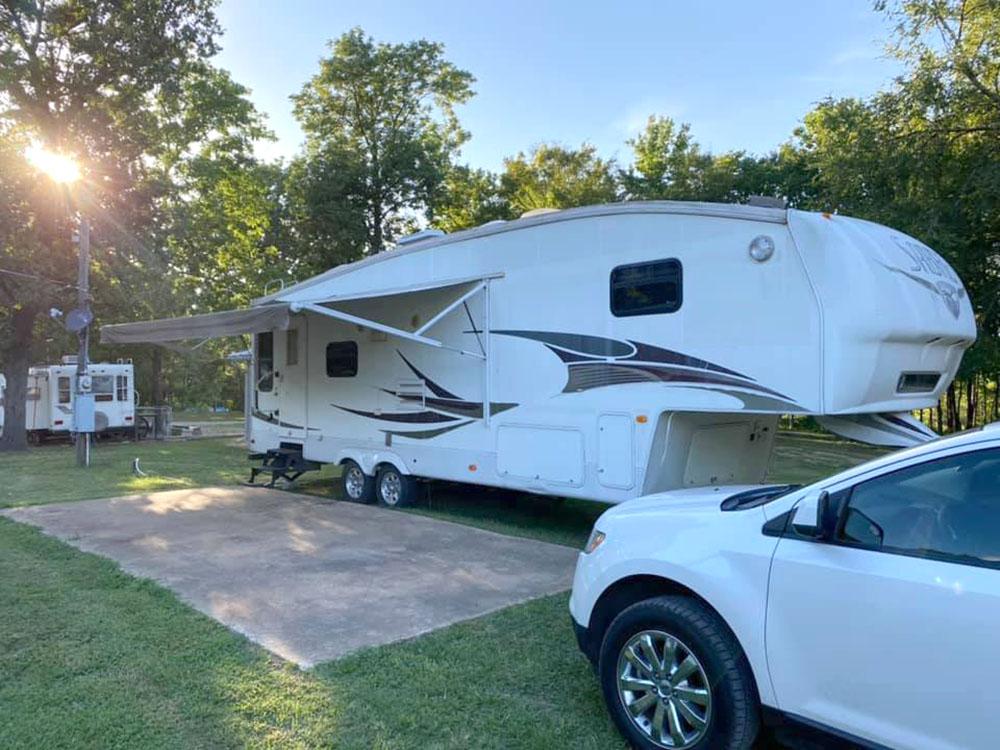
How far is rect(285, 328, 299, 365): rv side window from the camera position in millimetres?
11164

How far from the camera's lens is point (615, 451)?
22.1 feet

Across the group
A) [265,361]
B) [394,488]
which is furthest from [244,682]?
[265,361]

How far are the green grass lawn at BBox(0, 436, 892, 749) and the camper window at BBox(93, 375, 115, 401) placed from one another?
18211mm

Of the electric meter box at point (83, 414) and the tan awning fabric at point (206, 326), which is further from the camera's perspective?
the electric meter box at point (83, 414)

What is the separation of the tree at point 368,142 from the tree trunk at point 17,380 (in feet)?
26.9

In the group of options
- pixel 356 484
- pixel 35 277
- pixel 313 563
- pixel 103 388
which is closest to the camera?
pixel 313 563

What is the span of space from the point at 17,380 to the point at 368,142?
507 inches

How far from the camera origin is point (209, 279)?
2327 centimetres

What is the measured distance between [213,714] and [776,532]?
9.30 ft

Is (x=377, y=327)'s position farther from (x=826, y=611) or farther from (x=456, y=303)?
(x=826, y=611)

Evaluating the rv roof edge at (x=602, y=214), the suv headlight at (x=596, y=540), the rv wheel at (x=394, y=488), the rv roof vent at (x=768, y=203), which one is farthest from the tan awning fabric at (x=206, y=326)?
the suv headlight at (x=596, y=540)

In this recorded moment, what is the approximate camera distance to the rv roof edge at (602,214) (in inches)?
235

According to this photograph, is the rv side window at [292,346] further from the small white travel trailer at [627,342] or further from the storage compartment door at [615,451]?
the storage compartment door at [615,451]

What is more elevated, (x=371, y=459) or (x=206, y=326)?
(x=206, y=326)
